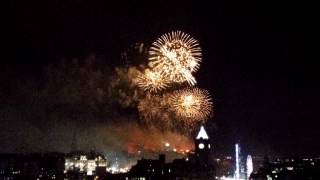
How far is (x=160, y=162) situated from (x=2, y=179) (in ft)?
128

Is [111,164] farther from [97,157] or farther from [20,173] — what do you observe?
[20,173]

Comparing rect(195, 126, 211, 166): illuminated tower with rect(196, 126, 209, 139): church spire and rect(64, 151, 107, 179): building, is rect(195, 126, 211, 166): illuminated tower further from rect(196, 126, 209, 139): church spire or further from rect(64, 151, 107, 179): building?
rect(64, 151, 107, 179): building

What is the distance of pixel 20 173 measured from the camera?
141750mm

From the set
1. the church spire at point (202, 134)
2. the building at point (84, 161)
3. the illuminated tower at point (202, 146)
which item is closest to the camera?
the church spire at point (202, 134)

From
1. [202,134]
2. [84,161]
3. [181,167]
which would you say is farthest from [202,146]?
[84,161]

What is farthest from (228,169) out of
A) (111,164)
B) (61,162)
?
(61,162)

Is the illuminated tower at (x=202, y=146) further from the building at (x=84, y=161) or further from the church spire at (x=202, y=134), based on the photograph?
the building at (x=84, y=161)

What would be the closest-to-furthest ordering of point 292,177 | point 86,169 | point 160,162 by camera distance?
point 292,177 < point 160,162 < point 86,169

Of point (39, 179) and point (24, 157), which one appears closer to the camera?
point (39, 179)

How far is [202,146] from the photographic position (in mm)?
139500

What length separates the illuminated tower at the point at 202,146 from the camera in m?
138

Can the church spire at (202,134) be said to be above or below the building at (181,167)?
above

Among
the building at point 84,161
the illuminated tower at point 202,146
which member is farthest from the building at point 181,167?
the building at point 84,161

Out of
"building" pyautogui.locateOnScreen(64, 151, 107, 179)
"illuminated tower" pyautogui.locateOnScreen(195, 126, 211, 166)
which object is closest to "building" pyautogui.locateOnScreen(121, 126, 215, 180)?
"illuminated tower" pyautogui.locateOnScreen(195, 126, 211, 166)
